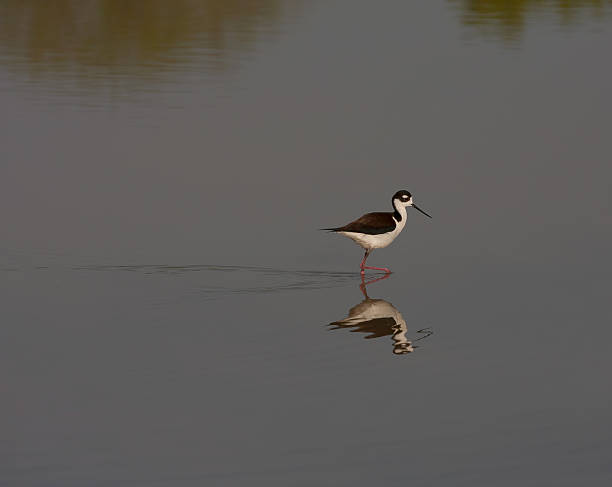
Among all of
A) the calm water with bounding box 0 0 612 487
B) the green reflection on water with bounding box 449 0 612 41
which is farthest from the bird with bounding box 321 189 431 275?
the green reflection on water with bounding box 449 0 612 41

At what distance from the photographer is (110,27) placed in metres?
26.6

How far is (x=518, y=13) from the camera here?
2753cm

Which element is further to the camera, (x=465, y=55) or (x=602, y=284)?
(x=465, y=55)

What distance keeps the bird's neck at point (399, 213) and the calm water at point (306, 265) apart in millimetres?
313

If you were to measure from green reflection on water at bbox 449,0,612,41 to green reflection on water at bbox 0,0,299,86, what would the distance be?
13.5 feet

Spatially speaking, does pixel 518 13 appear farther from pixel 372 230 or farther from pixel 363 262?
pixel 363 262

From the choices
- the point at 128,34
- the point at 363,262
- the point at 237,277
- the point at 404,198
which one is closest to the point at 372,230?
the point at 363,262

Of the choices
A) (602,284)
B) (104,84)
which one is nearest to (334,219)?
(602,284)

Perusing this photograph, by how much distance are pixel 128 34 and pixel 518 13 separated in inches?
341

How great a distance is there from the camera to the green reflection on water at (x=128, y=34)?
2247 centimetres

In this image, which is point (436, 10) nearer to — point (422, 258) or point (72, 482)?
point (422, 258)

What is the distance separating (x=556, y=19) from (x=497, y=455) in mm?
20534

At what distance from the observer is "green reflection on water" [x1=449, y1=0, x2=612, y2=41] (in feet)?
82.8

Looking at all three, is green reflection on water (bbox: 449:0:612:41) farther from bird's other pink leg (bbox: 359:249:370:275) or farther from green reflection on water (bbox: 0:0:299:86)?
bird's other pink leg (bbox: 359:249:370:275)
